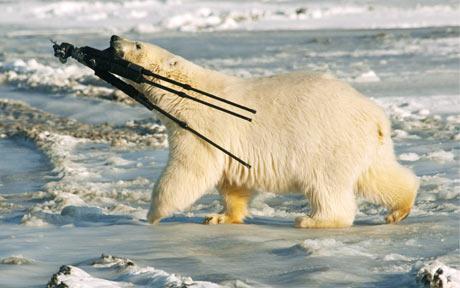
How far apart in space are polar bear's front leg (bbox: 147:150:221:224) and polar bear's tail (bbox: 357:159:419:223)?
43.0 inches

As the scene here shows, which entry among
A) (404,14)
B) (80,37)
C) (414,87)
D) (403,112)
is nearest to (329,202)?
(403,112)

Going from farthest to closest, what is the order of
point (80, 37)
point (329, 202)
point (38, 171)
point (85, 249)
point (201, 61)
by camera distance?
point (80, 37), point (201, 61), point (38, 171), point (329, 202), point (85, 249)

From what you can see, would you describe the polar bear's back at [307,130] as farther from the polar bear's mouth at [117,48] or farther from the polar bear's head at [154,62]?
the polar bear's mouth at [117,48]

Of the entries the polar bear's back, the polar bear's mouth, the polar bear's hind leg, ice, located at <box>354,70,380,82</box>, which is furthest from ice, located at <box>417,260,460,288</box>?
ice, located at <box>354,70,380,82</box>

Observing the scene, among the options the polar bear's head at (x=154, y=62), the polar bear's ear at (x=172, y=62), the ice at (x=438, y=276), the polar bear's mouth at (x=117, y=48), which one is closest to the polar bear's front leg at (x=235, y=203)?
the polar bear's head at (x=154, y=62)

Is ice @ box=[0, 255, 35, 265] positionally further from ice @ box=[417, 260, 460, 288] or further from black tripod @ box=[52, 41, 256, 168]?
ice @ box=[417, 260, 460, 288]

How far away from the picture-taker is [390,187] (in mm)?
6930

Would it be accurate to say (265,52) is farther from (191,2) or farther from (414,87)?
(191,2)

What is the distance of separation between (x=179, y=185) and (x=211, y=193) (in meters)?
1.90

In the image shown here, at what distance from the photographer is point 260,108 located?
6969 millimetres

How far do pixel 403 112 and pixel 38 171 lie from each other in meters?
4.60

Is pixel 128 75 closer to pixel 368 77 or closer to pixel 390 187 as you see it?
pixel 390 187

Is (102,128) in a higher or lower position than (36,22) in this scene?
lower

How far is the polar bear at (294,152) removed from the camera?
22.1 feet
